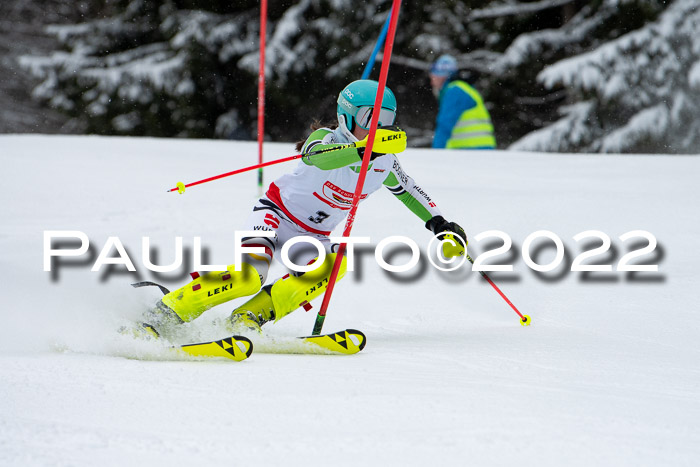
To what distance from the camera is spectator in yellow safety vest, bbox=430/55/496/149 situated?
8.09 meters

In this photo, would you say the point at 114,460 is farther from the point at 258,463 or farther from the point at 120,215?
the point at 120,215

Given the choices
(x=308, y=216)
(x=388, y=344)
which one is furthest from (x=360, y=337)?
(x=308, y=216)

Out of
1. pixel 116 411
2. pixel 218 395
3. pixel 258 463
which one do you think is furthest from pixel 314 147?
pixel 258 463

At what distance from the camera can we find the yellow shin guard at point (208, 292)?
3.46m

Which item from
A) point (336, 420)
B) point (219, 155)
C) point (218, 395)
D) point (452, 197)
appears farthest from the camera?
point (219, 155)

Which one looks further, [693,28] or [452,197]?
[693,28]

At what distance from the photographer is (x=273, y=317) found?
3.72m

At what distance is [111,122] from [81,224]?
12.8 m

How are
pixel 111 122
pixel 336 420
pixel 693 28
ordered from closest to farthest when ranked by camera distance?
pixel 336 420 < pixel 693 28 < pixel 111 122

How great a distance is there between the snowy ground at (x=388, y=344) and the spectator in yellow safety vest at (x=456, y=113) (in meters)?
0.47

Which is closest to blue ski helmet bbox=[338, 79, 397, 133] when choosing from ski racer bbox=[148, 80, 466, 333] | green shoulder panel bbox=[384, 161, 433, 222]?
ski racer bbox=[148, 80, 466, 333]

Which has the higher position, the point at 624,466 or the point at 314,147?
the point at 314,147

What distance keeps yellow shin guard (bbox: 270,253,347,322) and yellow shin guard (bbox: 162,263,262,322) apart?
161mm

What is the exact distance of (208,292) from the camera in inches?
136
